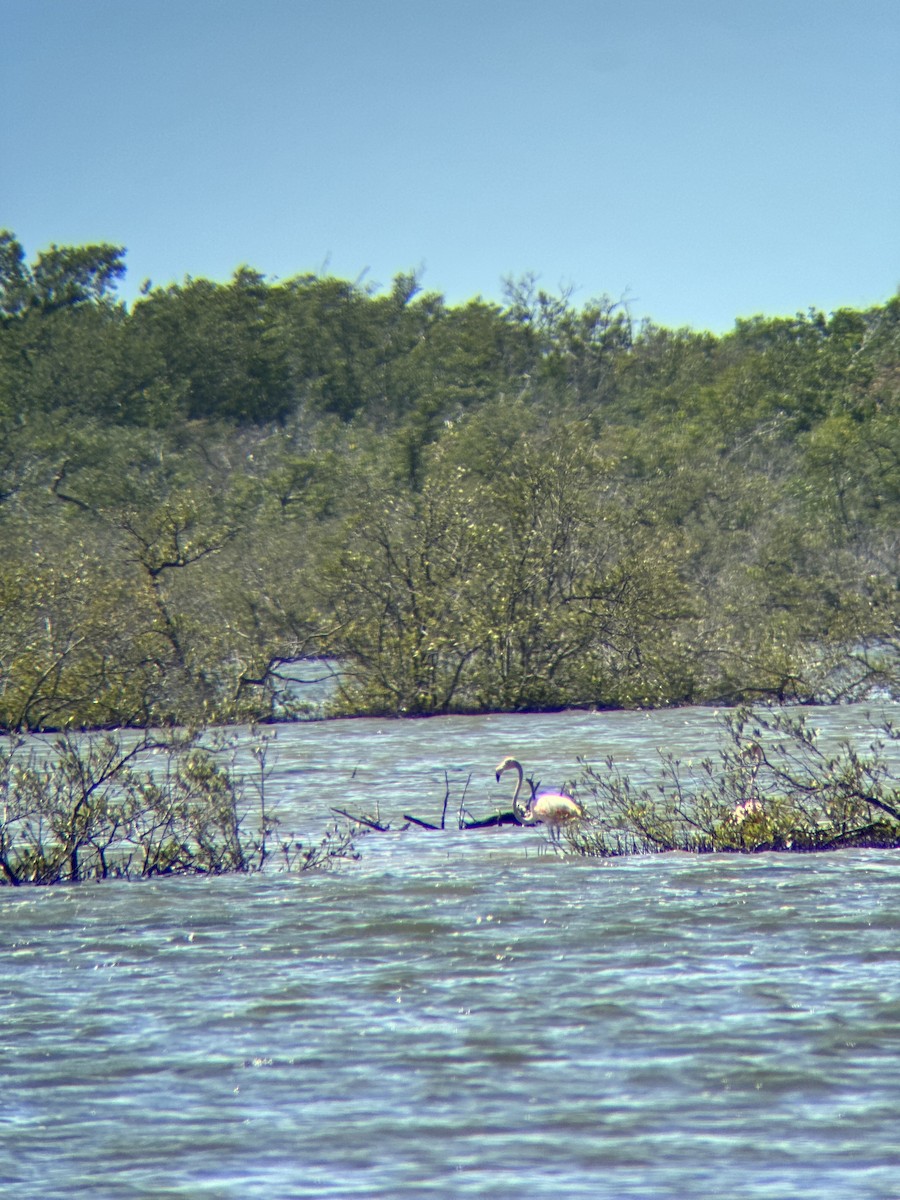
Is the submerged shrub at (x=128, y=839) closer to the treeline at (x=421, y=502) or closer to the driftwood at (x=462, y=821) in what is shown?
the driftwood at (x=462, y=821)

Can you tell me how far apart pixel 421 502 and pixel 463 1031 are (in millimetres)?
15566

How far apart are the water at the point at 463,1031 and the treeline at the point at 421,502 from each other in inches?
404

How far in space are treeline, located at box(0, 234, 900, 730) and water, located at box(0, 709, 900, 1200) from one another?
33.7 feet

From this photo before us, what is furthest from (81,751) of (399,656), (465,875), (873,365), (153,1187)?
(873,365)

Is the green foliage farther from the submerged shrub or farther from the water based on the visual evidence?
the submerged shrub

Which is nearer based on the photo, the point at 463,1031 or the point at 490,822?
the point at 463,1031

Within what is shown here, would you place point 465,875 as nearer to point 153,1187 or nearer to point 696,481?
point 153,1187

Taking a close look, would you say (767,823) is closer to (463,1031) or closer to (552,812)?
(552,812)

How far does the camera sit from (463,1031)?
7.61m

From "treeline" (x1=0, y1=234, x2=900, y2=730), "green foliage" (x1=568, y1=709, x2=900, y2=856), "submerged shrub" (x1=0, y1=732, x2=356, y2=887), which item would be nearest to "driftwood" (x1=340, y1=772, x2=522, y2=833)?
"submerged shrub" (x1=0, y1=732, x2=356, y2=887)

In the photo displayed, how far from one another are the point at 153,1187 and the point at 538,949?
351 cm

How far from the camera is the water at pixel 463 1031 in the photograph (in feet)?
19.5

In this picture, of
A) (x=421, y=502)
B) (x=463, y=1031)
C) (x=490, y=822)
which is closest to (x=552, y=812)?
(x=490, y=822)

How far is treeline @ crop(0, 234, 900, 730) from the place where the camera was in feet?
71.9
